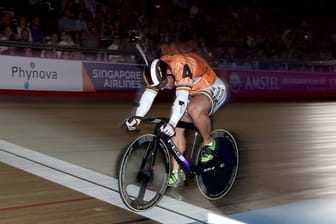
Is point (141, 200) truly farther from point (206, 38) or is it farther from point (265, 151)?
point (206, 38)

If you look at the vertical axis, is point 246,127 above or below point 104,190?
below

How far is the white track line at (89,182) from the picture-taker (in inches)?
159

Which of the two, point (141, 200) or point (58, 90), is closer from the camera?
point (141, 200)

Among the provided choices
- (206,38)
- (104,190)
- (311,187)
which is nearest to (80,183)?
(104,190)

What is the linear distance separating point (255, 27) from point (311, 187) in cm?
1447

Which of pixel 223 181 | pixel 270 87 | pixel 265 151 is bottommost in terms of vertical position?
pixel 270 87

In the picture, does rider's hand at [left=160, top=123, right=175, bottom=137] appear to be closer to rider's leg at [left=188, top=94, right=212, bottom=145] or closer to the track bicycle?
the track bicycle

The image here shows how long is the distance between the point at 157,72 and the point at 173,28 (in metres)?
8.97

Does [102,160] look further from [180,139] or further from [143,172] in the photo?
[143,172]

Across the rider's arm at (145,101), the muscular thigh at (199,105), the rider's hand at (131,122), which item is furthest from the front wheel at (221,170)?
the rider's hand at (131,122)

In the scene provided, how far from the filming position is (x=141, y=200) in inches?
162

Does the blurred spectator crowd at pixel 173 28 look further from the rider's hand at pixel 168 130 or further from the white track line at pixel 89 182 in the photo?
the white track line at pixel 89 182

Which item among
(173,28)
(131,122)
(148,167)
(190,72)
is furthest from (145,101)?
(173,28)

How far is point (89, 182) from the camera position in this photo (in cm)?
490
